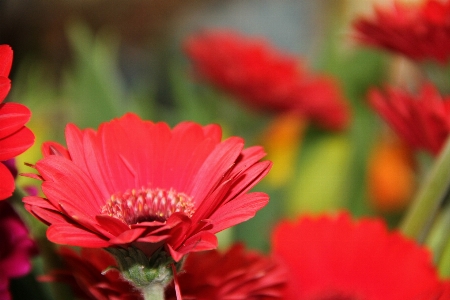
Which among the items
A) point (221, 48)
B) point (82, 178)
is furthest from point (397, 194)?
point (82, 178)

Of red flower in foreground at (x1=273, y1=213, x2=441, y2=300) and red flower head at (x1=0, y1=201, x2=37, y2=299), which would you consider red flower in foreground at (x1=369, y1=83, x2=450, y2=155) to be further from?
red flower head at (x1=0, y1=201, x2=37, y2=299)

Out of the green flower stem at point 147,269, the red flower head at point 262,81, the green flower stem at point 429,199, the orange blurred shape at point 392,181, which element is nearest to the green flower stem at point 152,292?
the green flower stem at point 147,269

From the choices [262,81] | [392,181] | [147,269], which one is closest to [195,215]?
[147,269]

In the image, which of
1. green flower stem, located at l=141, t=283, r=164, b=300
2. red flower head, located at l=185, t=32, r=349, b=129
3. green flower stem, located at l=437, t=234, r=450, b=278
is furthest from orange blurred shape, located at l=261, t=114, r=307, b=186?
green flower stem, located at l=141, t=283, r=164, b=300

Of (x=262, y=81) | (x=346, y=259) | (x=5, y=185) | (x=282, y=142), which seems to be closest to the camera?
(x=5, y=185)

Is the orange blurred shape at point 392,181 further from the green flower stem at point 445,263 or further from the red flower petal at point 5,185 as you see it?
the red flower petal at point 5,185

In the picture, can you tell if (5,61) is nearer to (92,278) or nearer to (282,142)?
(92,278)
